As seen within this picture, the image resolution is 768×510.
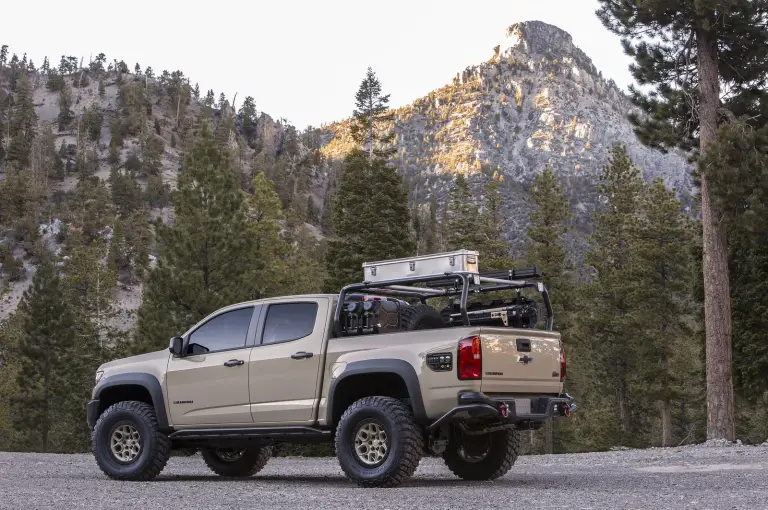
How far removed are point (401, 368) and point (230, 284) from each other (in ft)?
74.6

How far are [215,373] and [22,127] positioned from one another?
16331 cm

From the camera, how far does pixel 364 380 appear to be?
365 inches

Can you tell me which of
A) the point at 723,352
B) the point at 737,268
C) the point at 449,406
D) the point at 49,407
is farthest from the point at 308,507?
the point at 49,407

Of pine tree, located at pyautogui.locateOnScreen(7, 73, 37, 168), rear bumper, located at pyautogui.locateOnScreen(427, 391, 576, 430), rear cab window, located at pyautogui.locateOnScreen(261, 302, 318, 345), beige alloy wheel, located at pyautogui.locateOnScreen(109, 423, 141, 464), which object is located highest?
pine tree, located at pyautogui.locateOnScreen(7, 73, 37, 168)

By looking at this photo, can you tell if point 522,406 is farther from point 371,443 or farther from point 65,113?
point 65,113

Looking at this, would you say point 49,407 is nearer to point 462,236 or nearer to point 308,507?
point 462,236

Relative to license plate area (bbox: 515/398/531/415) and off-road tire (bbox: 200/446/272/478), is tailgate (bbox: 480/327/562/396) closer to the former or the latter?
license plate area (bbox: 515/398/531/415)

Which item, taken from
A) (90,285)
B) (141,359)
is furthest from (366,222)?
(90,285)

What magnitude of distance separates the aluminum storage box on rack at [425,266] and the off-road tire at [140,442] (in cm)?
314

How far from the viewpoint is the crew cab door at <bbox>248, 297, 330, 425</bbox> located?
935 cm

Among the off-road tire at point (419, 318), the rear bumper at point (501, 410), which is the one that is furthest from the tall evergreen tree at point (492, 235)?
the rear bumper at point (501, 410)

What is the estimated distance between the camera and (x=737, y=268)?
26.0 metres

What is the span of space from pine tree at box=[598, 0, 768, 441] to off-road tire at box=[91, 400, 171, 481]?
14.1m

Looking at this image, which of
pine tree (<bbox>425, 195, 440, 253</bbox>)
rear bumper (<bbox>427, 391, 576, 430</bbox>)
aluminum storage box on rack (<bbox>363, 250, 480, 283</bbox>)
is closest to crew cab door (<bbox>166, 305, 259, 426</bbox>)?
aluminum storage box on rack (<bbox>363, 250, 480, 283</bbox>)
